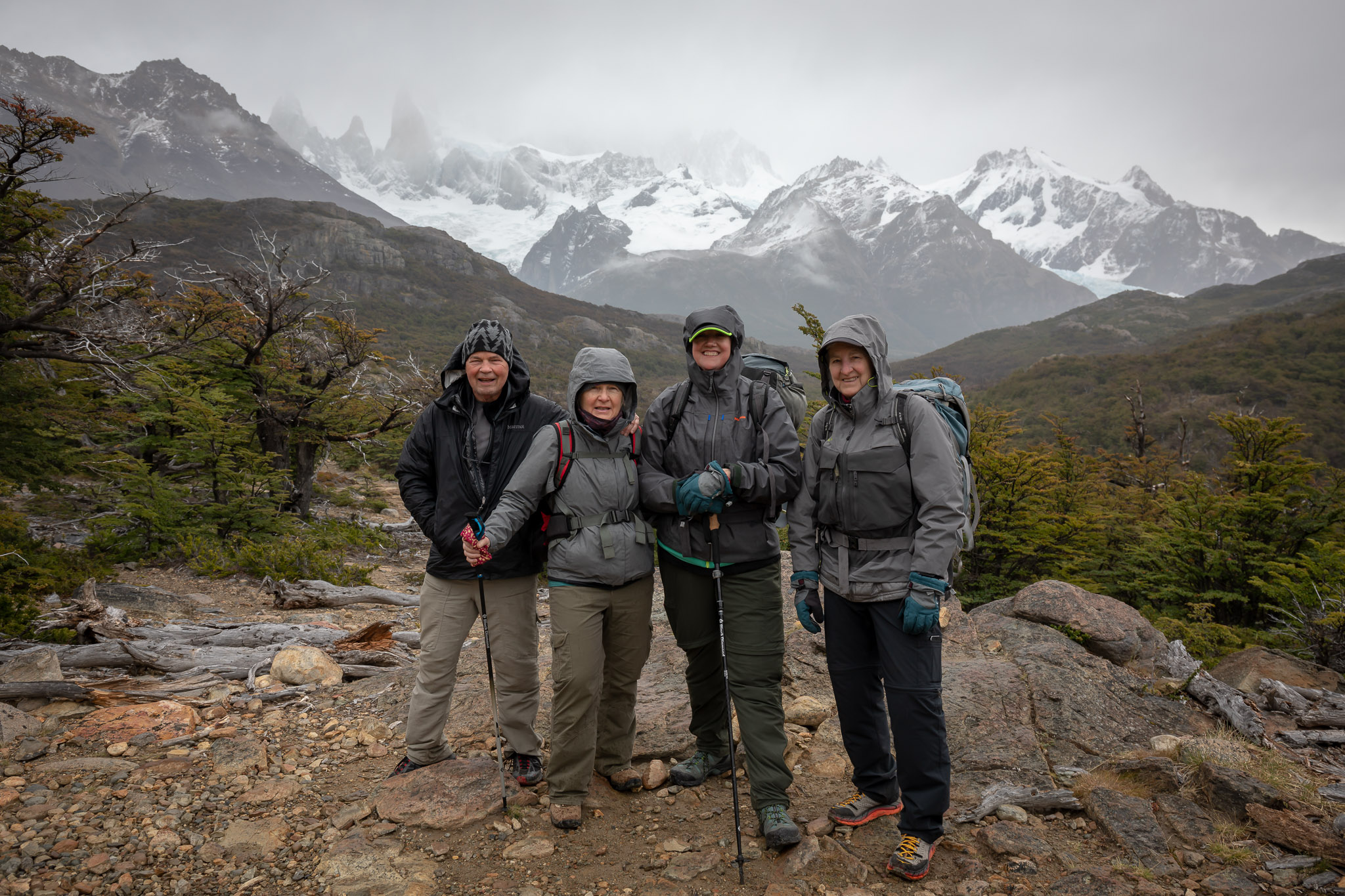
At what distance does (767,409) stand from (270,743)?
12.9 ft

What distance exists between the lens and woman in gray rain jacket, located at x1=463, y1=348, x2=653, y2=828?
3.27m

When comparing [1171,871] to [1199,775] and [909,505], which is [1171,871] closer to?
[1199,775]

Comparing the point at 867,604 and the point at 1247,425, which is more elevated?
the point at 1247,425

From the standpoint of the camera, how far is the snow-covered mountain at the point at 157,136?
148750mm

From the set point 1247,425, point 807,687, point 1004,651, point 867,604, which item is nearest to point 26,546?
point 807,687

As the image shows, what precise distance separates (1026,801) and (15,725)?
5.99 m

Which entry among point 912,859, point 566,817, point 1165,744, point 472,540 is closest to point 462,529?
point 472,540

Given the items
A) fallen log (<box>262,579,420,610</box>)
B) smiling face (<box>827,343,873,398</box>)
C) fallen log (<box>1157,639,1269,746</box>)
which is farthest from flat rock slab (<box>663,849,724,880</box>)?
fallen log (<box>262,579,420,610</box>)

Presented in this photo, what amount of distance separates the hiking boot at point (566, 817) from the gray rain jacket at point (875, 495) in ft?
5.81

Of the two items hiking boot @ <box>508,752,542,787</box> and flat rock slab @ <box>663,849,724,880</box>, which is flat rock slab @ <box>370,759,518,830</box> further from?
flat rock slab @ <box>663,849,724,880</box>

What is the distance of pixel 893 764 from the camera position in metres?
3.53

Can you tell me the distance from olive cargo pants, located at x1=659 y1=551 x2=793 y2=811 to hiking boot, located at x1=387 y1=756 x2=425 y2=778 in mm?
1817

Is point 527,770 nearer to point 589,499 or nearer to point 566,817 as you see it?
point 566,817

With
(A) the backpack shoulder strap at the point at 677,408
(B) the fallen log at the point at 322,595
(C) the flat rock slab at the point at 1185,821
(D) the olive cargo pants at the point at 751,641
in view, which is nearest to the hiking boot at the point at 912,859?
(D) the olive cargo pants at the point at 751,641
